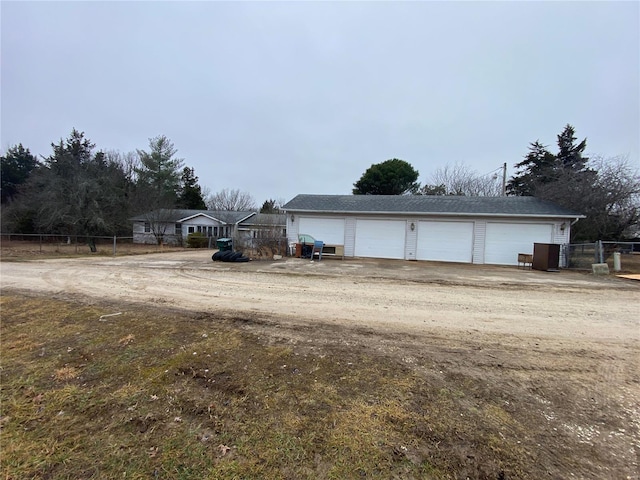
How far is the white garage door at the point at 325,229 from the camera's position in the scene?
53.8 feet

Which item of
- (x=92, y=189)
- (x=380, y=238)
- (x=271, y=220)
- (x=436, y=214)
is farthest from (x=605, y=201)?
(x=92, y=189)

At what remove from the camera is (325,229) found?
16547 millimetres

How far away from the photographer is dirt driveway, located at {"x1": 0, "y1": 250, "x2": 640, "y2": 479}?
2.21 meters

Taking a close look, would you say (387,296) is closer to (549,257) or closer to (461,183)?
(549,257)

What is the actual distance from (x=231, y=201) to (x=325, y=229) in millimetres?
30713

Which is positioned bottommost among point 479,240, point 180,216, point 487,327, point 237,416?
point 237,416

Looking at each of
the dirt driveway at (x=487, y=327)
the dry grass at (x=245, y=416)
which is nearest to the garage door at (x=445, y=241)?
the dirt driveway at (x=487, y=327)

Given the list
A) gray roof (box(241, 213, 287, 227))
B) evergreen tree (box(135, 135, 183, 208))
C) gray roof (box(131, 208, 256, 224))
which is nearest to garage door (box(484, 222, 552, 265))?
gray roof (box(241, 213, 287, 227))

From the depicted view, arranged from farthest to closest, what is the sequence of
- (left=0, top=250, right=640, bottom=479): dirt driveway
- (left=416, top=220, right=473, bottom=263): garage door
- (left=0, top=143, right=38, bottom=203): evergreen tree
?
(left=0, top=143, right=38, bottom=203): evergreen tree < (left=416, top=220, right=473, bottom=263): garage door < (left=0, top=250, right=640, bottom=479): dirt driveway

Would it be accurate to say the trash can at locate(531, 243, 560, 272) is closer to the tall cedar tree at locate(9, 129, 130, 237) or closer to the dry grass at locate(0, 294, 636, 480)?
the dry grass at locate(0, 294, 636, 480)

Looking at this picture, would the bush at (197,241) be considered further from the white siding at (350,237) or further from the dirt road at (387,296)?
the dirt road at (387,296)

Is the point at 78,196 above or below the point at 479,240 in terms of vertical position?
above

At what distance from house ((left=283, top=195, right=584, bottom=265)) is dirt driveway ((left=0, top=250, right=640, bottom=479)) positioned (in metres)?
5.21

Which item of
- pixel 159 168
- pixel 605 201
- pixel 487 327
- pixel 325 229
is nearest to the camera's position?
pixel 487 327
